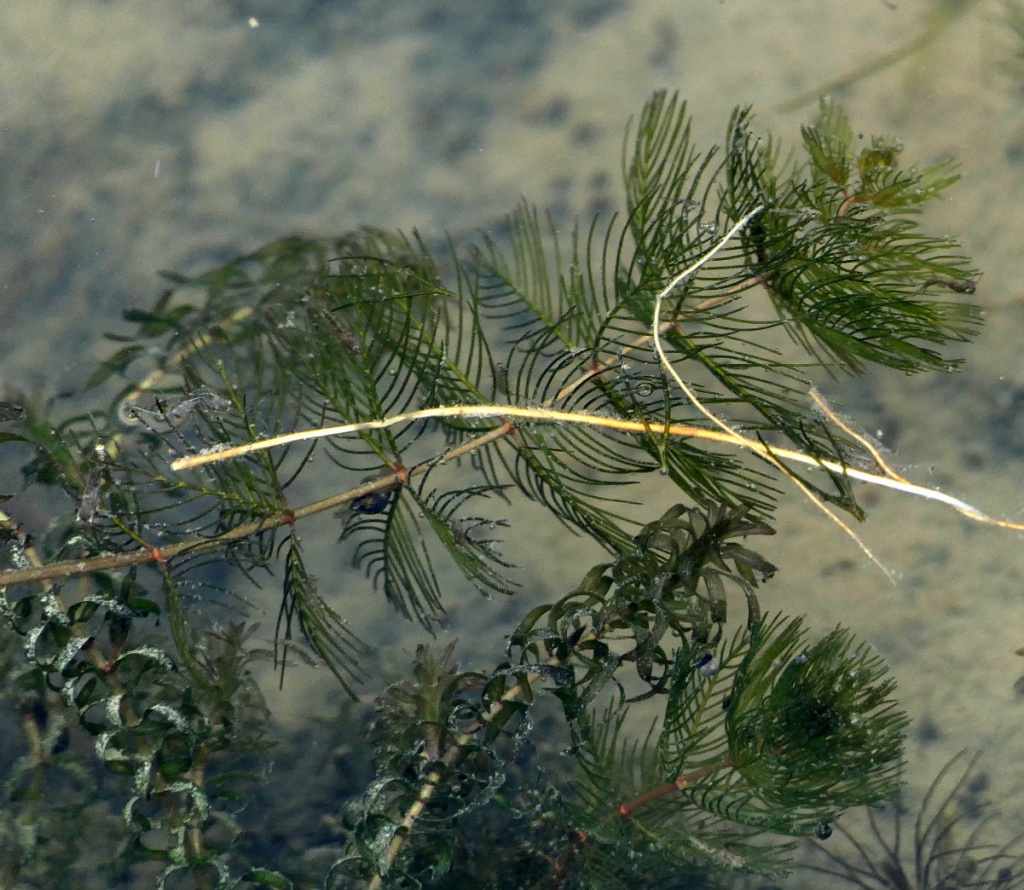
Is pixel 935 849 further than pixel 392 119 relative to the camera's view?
Yes

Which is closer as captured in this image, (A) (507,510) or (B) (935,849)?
(A) (507,510)

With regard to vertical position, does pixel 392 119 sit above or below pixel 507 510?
above

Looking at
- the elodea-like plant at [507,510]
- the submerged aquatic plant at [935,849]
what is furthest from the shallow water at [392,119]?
the submerged aquatic plant at [935,849]

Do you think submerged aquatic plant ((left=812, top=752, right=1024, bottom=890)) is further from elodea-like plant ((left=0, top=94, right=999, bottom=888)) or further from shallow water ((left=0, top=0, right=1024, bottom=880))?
shallow water ((left=0, top=0, right=1024, bottom=880))

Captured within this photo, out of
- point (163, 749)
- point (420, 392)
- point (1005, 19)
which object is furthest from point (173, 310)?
point (1005, 19)

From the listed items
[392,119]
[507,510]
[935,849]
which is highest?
[392,119]

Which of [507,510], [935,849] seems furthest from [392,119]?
[935,849]

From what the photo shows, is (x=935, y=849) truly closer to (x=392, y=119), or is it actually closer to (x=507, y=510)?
(x=507, y=510)

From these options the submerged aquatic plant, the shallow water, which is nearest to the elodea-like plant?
the shallow water
